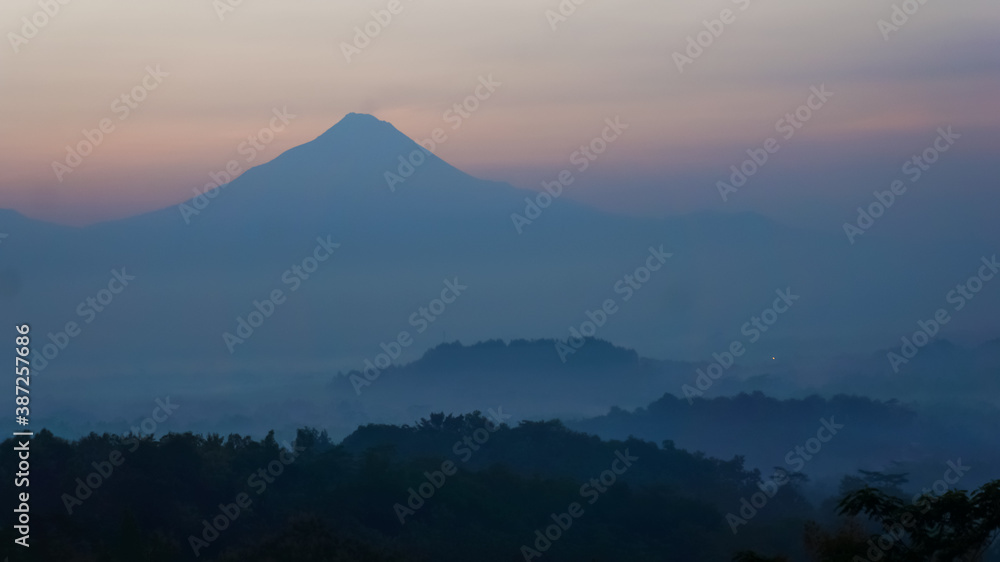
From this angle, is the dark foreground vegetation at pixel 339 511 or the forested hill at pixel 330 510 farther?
the forested hill at pixel 330 510

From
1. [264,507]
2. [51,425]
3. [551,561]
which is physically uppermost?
[51,425]

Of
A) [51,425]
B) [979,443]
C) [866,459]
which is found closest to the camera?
[866,459]

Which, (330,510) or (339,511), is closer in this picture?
(330,510)

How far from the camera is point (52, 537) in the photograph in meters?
33.8

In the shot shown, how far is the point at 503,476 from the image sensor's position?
53.9 m

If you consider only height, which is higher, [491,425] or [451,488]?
[491,425]

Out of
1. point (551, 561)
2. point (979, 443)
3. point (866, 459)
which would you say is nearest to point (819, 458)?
point (866, 459)

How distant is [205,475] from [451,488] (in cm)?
1158

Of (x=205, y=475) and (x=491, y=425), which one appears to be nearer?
(x=205, y=475)

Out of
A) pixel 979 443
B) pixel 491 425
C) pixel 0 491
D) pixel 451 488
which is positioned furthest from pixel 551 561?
pixel 979 443

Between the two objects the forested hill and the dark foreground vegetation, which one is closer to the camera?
the dark foreground vegetation

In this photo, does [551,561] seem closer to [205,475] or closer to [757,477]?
[205,475]

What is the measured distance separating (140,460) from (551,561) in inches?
733

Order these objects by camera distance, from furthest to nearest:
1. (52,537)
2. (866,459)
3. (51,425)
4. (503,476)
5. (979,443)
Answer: (51,425), (979,443), (866,459), (503,476), (52,537)
